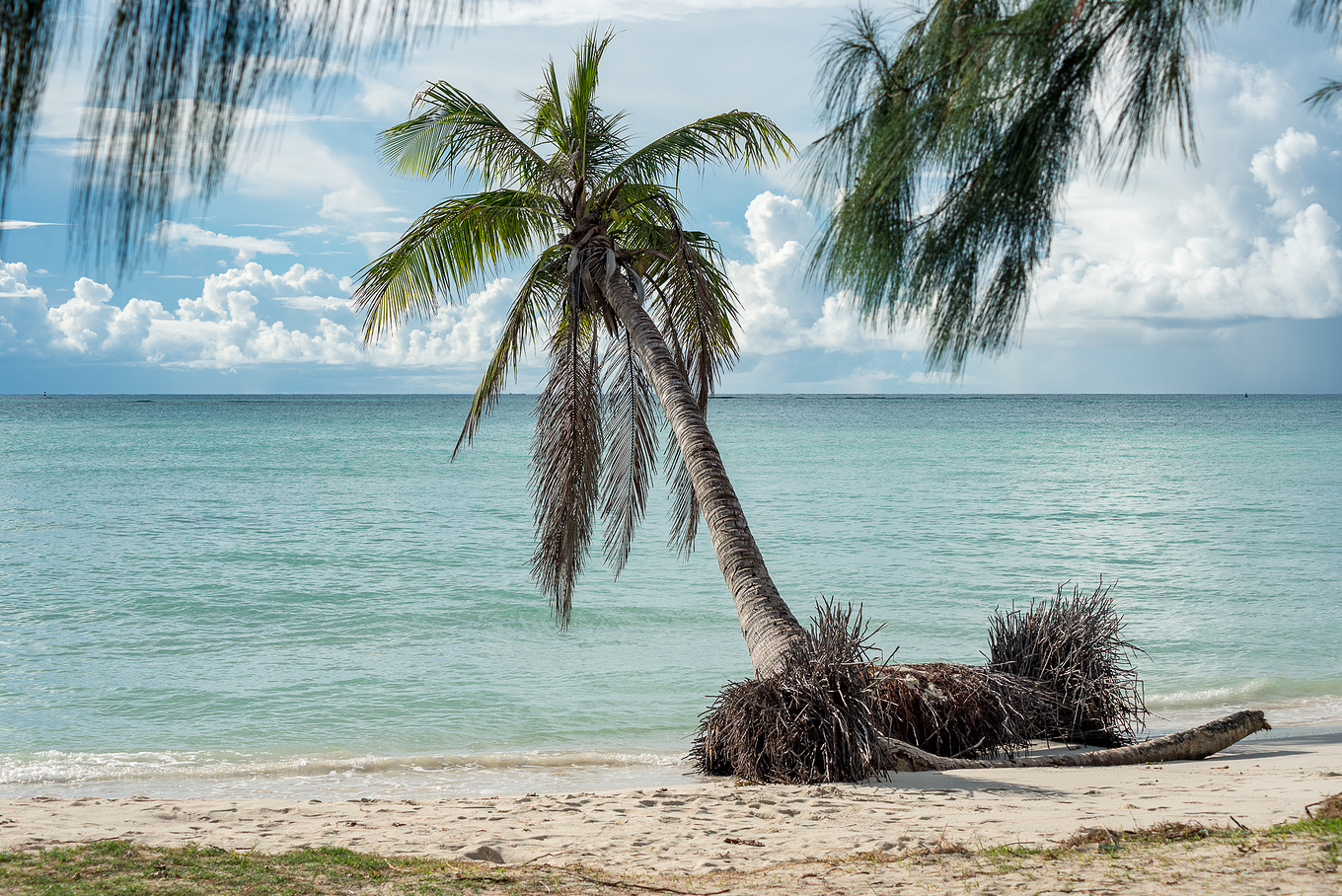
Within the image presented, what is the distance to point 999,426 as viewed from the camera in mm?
76188

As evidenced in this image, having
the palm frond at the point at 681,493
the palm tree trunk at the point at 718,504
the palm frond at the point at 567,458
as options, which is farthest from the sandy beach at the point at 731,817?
the palm frond at the point at 681,493

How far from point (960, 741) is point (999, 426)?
74.4 metres

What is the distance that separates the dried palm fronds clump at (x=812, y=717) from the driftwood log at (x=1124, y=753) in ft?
0.74

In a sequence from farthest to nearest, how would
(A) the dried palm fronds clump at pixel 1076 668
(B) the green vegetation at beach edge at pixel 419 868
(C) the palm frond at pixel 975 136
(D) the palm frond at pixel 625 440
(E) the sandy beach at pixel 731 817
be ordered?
1. (D) the palm frond at pixel 625 440
2. (A) the dried palm fronds clump at pixel 1076 668
3. (E) the sandy beach at pixel 731 817
4. (B) the green vegetation at beach edge at pixel 419 868
5. (C) the palm frond at pixel 975 136

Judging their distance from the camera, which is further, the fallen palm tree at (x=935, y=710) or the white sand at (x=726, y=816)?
the fallen palm tree at (x=935, y=710)

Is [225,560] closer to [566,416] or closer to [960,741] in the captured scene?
[566,416]

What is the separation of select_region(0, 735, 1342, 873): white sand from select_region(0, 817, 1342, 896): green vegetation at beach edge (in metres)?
0.24

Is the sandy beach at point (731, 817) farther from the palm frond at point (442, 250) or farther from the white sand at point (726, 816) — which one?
the palm frond at point (442, 250)

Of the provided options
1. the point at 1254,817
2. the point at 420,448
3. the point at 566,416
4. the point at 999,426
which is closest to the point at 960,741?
the point at 1254,817

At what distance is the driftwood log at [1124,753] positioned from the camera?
6.26 meters

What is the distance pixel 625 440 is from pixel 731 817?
447 cm

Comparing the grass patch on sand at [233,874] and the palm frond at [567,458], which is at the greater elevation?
the palm frond at [567,458]

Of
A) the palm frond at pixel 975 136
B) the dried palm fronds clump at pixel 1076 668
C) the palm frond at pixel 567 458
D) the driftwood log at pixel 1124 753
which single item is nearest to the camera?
the palm frond at pixel 975 136

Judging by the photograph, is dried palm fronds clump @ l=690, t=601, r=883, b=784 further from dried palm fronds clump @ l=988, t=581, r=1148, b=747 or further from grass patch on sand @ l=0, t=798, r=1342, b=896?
dried palm fronds clump @ l=988, t=581, r=1148, b=747
